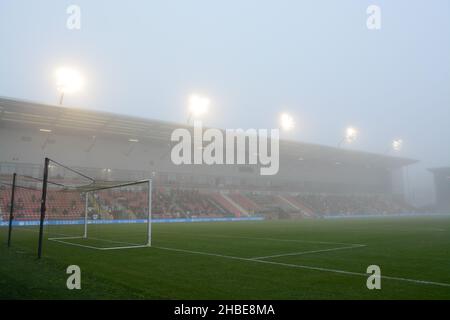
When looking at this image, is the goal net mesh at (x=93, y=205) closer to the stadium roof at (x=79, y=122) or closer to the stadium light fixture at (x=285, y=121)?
the stadium roof at (x=79, y=122)

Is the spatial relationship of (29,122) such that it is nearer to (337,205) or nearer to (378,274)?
(378,274)

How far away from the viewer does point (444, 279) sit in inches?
323

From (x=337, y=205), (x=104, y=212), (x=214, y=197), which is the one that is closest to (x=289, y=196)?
(x=337, y=205)

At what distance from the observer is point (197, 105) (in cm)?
4741

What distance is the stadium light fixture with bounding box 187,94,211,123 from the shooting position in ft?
155

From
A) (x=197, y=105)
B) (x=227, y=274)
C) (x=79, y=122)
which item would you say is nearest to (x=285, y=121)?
(x=197, y=105)

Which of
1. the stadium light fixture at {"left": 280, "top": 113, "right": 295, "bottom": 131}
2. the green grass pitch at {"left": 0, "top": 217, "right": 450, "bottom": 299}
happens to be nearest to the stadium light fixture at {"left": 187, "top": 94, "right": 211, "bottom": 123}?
the stadium light fixture at {"left": 280, "top": 113, "right": 295, "bottom": 131}

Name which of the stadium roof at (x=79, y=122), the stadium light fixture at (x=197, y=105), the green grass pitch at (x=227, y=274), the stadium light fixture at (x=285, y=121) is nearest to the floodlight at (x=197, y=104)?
the stadium light fixture at (x=197, y=105)

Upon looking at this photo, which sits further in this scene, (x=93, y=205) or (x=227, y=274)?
(x=93, y=205)

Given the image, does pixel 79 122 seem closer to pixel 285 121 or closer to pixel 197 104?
pixel 197 104

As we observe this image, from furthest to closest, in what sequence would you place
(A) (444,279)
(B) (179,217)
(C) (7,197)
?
(B) (179,217)
(C) (7,197)
(A) (444,279)

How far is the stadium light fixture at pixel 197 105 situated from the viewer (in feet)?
155
